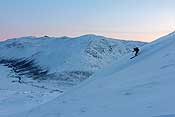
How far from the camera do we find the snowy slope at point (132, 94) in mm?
8423

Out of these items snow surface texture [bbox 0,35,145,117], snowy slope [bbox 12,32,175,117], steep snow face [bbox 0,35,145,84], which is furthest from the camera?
steep snow face [bbox 0,35,145,84]

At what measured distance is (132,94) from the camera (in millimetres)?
10156

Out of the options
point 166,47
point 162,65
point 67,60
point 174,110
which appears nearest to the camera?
point 174,110

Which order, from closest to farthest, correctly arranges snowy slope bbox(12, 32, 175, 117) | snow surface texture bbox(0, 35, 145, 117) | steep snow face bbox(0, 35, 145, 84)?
snowy slope bbox(12, 32, 175, 117) < snow surface texture bbox(0, 35, 145, 117) < steep snow face bbox(0, 35, 145, 84)

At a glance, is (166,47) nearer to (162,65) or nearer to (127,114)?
(162,65)

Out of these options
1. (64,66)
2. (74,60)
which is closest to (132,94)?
(64,66)

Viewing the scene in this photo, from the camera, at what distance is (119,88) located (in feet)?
37.2

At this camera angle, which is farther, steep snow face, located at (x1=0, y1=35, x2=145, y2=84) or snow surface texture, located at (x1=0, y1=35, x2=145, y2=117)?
steep snow face, located at (x1=0, y1=35, x2=145, y2=84)

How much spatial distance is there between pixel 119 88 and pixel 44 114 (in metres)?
2.66

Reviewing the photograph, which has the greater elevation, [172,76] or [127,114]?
[172,76]

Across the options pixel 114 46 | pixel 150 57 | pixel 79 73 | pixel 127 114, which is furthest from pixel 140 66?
pixel 114 46

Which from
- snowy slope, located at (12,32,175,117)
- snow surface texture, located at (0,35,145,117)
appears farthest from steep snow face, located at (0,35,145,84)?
snowy slope, located at (12,32,175,117)

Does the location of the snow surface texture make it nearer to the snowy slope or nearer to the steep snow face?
the steep snow face

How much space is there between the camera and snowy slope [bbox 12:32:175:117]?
8.42m
